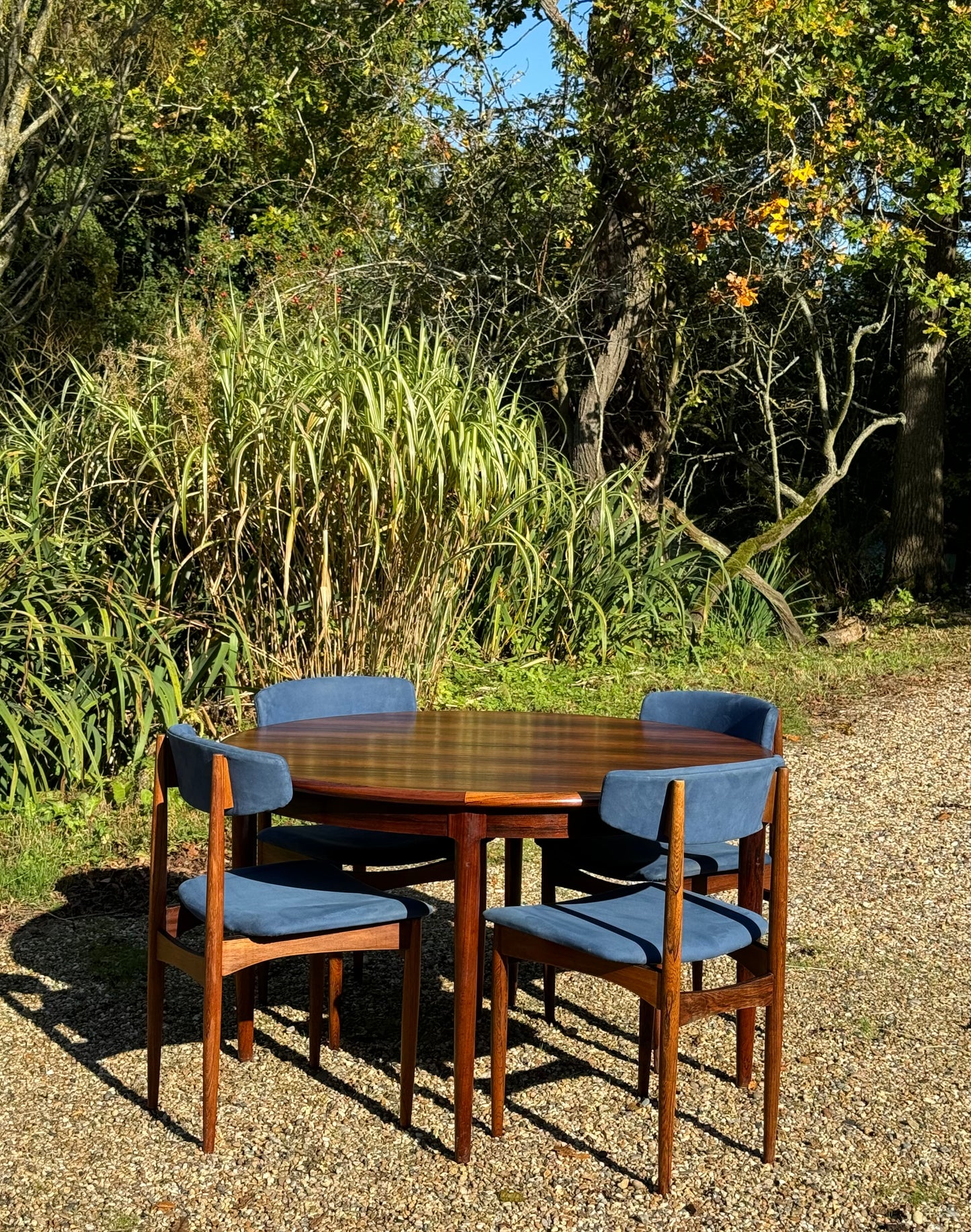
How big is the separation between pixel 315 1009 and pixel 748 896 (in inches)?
40.2

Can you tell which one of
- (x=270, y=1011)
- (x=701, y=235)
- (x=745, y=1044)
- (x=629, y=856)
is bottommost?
(x=270, y=1011)

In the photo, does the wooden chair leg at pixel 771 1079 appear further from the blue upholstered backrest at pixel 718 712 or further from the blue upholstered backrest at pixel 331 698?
the blue upholstered backrest at pixel 331 698

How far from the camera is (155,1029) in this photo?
9.39 feet

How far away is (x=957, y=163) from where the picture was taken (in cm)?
959

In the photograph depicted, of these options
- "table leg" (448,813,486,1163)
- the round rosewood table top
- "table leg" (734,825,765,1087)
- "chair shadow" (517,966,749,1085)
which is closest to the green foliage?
the round rosewood table top

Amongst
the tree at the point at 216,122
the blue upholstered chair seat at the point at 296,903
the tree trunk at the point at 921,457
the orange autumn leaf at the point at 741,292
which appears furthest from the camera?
the tree trunk at the point at 921,457

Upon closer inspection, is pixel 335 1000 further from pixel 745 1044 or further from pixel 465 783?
pixel 745 1044

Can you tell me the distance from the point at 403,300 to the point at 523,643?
2621 millimetres

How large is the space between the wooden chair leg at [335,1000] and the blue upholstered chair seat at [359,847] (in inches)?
12.6

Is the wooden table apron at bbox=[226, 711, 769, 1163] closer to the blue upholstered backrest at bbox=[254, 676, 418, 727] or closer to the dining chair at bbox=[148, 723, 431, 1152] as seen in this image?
the dining chair at bbox=[148, 723, 431, 1152]

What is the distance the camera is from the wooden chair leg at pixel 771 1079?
8.61 feet

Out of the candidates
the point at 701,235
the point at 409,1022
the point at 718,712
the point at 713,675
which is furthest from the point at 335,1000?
the point at 701,235

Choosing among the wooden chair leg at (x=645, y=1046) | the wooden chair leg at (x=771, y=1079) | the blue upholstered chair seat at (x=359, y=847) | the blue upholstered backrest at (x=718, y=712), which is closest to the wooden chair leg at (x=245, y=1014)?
the blue upholstered chair seat at (x=359, y=847)

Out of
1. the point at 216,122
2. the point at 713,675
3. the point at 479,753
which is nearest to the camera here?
the point at 479,753
